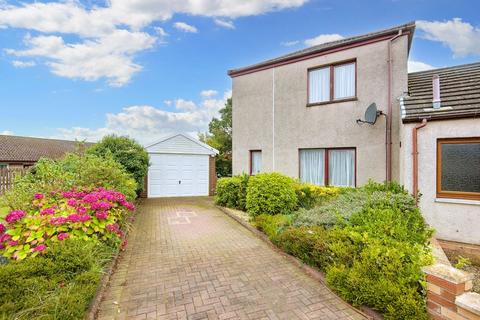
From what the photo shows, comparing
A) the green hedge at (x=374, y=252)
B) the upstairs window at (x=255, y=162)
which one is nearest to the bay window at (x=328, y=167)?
the upstairs window at (x=255, y=162)

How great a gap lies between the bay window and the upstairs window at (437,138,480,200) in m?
2.86

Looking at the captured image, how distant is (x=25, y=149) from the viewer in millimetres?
29500

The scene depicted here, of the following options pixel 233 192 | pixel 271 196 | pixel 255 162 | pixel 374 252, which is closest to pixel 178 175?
pixel 255 162

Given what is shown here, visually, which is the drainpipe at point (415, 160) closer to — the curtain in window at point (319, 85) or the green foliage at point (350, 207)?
the green foliage at point (350, 207)

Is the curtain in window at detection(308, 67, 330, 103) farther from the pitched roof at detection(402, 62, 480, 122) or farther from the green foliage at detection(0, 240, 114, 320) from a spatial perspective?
the green foliage at detection(0, 240, 114, 320)

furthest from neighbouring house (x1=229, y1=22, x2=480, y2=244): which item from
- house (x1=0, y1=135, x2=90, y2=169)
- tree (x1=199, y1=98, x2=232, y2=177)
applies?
house (x1=0, y1=135, x2=90, y2=169)

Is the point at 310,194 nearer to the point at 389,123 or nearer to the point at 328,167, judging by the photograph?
the point at 328,167

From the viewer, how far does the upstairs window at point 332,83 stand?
909cm

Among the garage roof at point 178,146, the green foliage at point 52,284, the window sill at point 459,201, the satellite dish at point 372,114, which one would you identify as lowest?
the green foliage at point 52,284

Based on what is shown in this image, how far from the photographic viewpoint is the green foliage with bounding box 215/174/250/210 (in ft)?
32.4

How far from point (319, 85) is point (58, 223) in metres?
9.27

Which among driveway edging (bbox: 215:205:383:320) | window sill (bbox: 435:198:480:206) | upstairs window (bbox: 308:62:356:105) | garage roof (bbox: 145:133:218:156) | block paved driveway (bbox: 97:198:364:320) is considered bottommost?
block paved driveway (bbox: 97:198:364:320)

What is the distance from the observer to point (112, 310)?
330cm

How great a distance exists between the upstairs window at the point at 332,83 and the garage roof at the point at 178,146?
7.68 m
